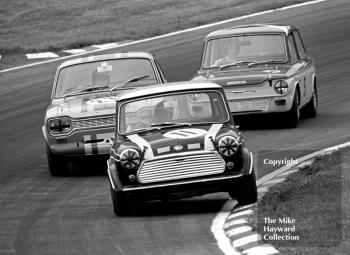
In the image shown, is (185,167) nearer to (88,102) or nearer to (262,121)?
(88,102)

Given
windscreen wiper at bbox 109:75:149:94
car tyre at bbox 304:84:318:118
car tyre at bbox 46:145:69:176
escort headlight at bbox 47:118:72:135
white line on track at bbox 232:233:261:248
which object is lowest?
car tyre at bbox 304:84:318:118

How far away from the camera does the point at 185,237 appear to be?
1045 centimetres

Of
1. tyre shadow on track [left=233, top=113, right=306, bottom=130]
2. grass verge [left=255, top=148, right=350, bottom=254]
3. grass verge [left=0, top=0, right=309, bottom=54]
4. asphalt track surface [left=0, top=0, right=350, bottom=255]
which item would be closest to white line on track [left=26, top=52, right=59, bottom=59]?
grass verge [left=0, top=0, right=309, bottom=54]

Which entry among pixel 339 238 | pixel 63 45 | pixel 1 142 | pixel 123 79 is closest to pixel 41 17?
pixel 63 45

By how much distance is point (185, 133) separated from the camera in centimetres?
1192

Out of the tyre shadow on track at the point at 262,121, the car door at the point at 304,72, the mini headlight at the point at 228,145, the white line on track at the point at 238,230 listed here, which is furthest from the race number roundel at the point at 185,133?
the car door at the point at 304,72

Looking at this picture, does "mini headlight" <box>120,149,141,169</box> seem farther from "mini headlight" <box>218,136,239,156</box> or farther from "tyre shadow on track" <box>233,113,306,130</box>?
"tyre shadow on track" <box>233,113,306,130</box>

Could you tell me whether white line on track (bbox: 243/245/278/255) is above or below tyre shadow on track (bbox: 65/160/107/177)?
above

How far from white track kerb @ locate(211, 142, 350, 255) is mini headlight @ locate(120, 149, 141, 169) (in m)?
0.98

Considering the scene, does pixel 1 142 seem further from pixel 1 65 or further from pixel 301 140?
pixel 1 65

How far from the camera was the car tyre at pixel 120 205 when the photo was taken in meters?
11.7

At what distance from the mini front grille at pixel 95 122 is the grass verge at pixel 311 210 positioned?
2859mm

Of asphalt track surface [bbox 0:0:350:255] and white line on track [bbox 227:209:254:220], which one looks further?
white line on track [bbox 227:209:254:220]

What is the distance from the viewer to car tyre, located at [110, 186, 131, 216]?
11.7 metres
